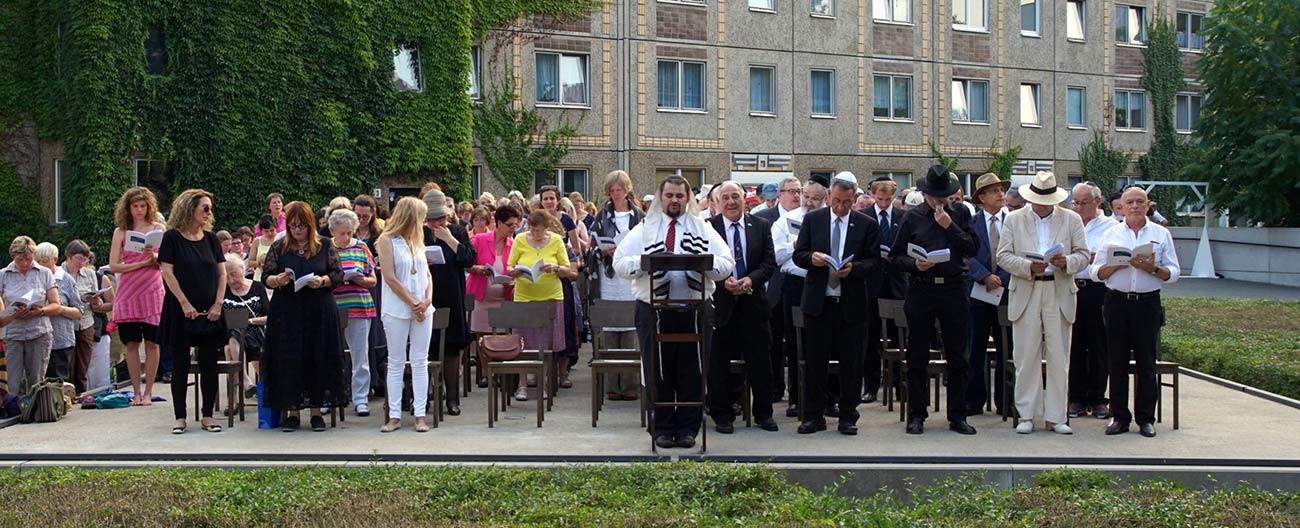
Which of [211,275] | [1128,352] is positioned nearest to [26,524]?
[211,275]

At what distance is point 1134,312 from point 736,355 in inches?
120

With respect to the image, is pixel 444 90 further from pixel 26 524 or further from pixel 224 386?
pixel 26 524

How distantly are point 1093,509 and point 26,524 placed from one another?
5.81m

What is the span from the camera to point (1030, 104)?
4072 cm

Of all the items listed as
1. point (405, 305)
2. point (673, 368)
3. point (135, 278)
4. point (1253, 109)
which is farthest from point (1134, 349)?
point (1253, 109)

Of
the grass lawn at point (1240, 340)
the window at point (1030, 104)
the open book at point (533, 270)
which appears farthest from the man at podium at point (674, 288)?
the window at point (1030, 104)

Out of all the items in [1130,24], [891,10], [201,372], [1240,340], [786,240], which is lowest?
[1240,340]

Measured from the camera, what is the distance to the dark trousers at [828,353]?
424 inches

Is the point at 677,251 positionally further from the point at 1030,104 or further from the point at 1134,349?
the point at 1030,104

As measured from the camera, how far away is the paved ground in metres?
9.99

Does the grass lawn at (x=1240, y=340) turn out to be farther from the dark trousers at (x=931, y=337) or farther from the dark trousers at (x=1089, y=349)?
the dark trousers at (x=931, y=337)

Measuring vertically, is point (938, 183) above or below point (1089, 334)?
above

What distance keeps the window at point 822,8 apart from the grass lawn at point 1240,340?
14420mm

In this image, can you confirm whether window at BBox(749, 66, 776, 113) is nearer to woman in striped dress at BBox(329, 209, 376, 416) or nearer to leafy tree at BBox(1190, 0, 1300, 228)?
leafy tree at BBox(1190, 0, 1300, 228)
